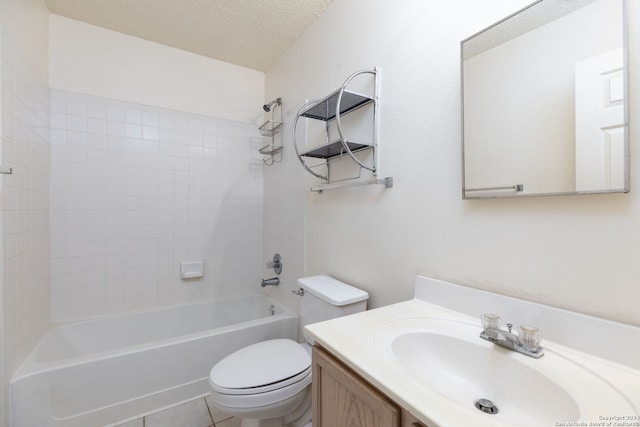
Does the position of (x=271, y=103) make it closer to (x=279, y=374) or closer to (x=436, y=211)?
(x=436, y=211)

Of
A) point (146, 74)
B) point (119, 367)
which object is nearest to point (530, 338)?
point (119, 367)

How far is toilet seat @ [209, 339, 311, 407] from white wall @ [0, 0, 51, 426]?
910 mm

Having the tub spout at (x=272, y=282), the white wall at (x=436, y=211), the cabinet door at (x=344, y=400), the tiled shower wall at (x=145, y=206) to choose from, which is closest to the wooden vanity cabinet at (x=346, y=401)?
the cabinet door at (x=344, y=400)

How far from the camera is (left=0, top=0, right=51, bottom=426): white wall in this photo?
1.17 m

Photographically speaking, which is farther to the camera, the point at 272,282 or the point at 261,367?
the point at 272,282

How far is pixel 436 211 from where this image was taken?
1029 millimetres

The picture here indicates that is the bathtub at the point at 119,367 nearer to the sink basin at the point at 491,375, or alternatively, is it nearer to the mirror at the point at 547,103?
the sink basin at the point at 491,375

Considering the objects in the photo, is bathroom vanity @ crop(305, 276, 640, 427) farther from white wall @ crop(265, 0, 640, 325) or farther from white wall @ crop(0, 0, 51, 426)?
white wall @ crop(0, 0, 51, 426)

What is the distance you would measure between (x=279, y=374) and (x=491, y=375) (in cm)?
83

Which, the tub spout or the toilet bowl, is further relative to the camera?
the tub spout

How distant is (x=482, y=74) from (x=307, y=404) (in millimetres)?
1620

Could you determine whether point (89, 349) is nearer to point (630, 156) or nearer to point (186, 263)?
point (186, 263)

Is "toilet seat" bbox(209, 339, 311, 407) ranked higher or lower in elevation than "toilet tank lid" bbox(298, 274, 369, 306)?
lower

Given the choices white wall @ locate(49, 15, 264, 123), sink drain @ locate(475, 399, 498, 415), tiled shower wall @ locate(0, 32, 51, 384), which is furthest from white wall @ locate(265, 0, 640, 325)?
tiled shower wall @ locate(0, 32, 51, 384)
